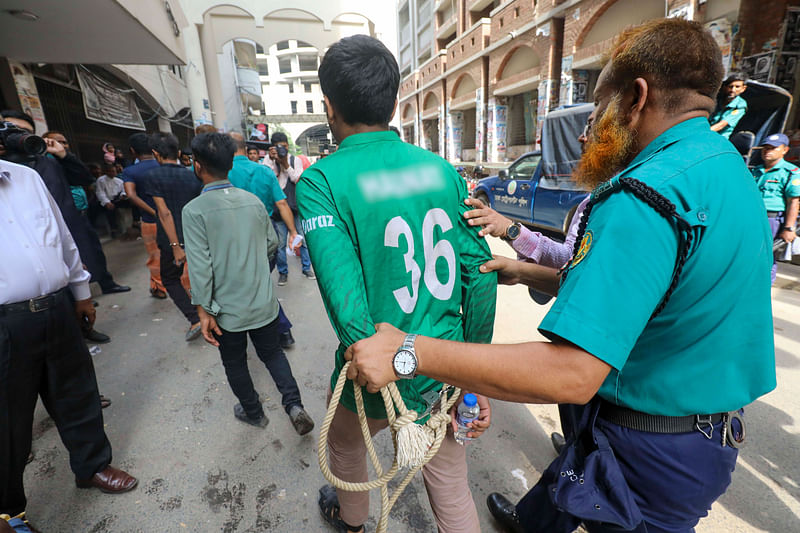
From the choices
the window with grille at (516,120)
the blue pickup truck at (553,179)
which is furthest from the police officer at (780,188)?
the window with grille at (516,120)

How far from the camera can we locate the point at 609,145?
3.06ft

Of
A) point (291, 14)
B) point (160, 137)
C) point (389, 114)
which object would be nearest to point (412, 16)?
point (291, 14)

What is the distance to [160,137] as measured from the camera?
344 centimetres

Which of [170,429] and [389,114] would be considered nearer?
[389,114]

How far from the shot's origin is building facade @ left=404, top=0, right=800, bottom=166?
5.94 m

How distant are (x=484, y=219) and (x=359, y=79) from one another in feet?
1.98

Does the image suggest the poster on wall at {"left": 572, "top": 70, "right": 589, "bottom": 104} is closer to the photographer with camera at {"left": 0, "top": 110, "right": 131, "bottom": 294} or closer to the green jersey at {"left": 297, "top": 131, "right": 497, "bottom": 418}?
the green jersey at {"left": 297, "top": 131, "right": 497, "bottom": 418}

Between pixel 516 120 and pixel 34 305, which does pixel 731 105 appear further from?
pixel 516 120

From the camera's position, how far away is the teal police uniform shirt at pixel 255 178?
3.96 meters

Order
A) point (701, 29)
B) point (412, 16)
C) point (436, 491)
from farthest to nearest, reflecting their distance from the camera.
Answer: point (412, 16) < point (436, 491) < point (701, 29)

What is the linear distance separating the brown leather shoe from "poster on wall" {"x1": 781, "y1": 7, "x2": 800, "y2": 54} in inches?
383

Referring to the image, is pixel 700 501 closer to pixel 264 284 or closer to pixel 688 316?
pixel 688 316

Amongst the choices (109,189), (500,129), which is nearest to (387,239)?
(109,189)

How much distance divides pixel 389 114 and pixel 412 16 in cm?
3171
